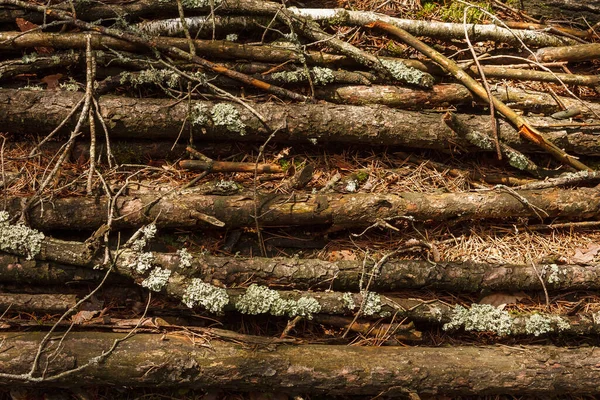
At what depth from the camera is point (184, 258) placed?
296cm

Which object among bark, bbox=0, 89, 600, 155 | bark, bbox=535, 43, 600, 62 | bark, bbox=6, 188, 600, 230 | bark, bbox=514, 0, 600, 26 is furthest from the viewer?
bark, bbox=514, 0, 600, 26

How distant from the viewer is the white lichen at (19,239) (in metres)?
2.87

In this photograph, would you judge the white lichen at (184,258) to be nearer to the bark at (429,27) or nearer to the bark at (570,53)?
the bark at (429,27)

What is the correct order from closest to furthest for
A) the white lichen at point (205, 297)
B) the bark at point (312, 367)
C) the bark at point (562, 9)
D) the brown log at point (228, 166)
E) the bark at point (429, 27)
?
the bark at point (312, 367) → the white lichen at point (205, 297) → the brown log at point (228, 166) → the bark at point (429, 27) → the bark at point (562, 9)

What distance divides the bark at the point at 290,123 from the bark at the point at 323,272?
83 centimetres

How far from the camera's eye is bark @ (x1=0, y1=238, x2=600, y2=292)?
9.52 ft

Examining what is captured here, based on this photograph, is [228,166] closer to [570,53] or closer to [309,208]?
[309,208]

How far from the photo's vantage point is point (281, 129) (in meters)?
3.29

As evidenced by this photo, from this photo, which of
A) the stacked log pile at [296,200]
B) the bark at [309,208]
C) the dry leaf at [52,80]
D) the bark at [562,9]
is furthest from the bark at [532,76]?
the dry leaf at [52,80]

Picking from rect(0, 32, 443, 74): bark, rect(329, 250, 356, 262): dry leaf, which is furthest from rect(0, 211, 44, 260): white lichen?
rect(329, 250, 356, 262): dry leaf

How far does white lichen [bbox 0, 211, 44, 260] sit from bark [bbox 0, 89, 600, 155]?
0.70 metres

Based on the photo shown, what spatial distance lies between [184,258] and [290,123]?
43.9 inches

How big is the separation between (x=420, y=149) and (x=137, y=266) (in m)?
2.12

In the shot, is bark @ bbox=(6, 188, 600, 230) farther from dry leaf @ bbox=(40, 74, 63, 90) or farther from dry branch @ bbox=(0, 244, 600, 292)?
dry leaf @ bbox=(40, 74, 63, 90)
